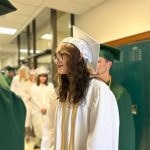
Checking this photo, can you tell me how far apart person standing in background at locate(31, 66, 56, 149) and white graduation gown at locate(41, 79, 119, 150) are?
2.83 metres

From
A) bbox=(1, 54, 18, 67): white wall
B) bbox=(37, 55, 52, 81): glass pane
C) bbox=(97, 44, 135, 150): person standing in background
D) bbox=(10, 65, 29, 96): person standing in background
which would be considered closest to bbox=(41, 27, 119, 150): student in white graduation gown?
bbox=(97, 44, 135, 150): person standing in background

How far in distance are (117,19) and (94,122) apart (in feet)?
7.00

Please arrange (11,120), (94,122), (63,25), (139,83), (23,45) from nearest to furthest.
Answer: (11,120) → (94,122) → (139,83) → (63,25) → (23,45)

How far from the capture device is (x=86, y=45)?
1.43m

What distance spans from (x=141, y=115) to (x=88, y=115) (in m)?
1.24

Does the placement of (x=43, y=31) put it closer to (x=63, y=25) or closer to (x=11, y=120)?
(x=63, y=25)

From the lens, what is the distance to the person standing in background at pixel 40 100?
165 inches

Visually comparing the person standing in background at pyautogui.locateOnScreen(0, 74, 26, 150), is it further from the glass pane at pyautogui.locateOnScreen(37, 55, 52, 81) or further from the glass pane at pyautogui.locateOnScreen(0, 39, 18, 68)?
the glass pane at pyautogui.locateOnScreen(0, 39, 18, 68)

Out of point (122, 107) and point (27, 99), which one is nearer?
point (122, 107)

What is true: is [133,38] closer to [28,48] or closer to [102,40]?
[102,40]

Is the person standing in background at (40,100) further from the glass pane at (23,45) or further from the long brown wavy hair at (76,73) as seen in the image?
the glass pane at (23,45)

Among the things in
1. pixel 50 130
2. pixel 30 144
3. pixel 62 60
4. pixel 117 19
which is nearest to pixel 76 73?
pixel 62 60

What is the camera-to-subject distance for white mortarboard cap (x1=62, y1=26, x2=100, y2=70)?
4.54ft

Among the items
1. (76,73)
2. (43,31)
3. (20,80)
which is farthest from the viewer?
(43,31)
